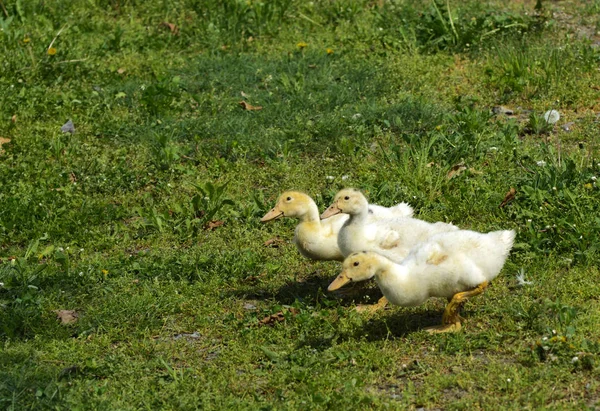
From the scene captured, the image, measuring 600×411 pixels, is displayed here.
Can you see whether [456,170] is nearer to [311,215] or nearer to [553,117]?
[553,117]

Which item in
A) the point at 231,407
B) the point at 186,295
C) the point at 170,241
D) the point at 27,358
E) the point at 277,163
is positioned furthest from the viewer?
the point at 277,163

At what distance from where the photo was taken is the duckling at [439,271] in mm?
6254

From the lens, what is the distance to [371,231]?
6938mm

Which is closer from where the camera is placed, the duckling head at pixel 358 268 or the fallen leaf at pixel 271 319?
the duckling head at pixel 358 268

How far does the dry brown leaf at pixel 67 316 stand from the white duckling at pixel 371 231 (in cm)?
184

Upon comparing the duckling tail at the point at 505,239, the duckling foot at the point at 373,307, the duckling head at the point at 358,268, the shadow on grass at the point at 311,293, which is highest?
the duckling tail at the point at 505,239

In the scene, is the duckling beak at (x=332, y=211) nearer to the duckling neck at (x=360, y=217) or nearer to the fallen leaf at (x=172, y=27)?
the duckling neck at (x=360, y=217)

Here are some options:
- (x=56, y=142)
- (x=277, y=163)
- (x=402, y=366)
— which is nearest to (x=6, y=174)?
(x=56, y=142)

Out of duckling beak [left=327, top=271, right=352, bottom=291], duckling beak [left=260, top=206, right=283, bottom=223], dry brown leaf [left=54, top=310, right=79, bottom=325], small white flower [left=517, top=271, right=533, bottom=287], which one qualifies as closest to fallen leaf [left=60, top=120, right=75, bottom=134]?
dry brown leaf [left=54, top=310, right=79, bottom=325]

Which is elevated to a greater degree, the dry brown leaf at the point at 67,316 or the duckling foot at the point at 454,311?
the duckling foot at the point at 454,311

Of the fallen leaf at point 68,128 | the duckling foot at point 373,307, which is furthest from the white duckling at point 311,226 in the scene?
the fallen leaf at point 68,128

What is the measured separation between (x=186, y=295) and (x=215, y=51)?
5049mm

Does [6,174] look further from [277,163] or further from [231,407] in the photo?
[231,407]

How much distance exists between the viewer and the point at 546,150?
870cm
